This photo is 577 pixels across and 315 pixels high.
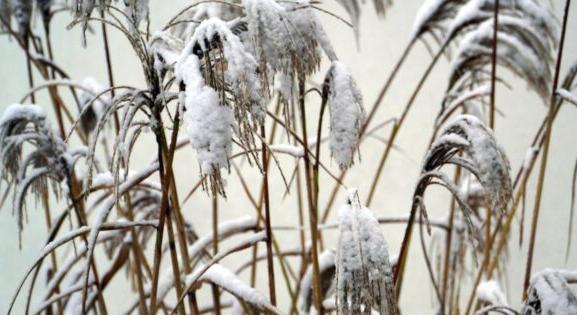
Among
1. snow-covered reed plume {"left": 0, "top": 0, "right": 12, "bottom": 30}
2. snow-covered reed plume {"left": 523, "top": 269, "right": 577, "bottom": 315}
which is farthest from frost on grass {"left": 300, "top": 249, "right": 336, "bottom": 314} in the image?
snow-covered reed plume {"left": 0, "top": 0, "right": 12, "bottom": 30}

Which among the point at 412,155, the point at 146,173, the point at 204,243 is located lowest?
the point at 412,155

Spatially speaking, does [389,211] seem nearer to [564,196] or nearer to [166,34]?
[564,196]

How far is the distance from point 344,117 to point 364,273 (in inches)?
4.8

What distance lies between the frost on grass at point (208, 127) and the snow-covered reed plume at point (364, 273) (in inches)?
3.9

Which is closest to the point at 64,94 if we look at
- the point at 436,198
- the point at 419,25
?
the point at 436,198

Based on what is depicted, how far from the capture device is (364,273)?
0.49m

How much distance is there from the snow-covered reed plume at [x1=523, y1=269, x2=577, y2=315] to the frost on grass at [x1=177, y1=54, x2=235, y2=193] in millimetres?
300

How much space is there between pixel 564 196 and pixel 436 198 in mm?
570

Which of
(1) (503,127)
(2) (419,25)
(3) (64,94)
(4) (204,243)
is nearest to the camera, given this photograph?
(4) (204,243)

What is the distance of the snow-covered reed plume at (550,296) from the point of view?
59 cm

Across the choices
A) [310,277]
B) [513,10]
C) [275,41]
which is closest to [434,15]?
[513,10]

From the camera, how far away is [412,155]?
2525mm

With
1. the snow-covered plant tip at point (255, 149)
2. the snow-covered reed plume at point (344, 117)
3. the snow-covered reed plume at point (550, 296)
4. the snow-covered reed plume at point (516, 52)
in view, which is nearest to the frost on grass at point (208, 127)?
the snow-covered plant tip at point (255, 149)

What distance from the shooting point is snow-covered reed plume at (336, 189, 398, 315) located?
1.61ft
